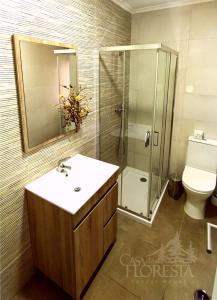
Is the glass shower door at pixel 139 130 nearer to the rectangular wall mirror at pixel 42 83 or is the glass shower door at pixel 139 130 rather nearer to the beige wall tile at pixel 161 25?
the beige wall tile at pixel 161 25

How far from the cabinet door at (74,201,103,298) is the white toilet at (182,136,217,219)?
119 centimetres

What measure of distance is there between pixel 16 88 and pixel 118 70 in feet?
4.75

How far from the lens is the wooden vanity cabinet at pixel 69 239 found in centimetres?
140

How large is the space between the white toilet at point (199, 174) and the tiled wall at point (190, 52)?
0.21 m

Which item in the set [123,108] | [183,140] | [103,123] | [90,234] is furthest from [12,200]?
[183,140]

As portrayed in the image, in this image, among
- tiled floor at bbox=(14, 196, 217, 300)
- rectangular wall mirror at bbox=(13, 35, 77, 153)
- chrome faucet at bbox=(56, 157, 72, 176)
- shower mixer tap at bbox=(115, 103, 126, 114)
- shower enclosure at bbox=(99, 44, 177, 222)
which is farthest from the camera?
shower mixer tap at bbox=(115, 103, 126, 114)

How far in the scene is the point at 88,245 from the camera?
1554mm

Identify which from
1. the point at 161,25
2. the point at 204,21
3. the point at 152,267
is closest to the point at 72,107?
the point at 152,267

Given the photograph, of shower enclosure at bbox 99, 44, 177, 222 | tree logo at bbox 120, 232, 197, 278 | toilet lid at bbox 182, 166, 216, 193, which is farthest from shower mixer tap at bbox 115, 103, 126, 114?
tree logo at bbox 120, 232, 197, 278

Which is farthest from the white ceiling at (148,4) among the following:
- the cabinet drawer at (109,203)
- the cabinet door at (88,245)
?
the cabinet door at (88,245)

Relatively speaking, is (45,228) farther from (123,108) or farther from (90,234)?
(123,108)

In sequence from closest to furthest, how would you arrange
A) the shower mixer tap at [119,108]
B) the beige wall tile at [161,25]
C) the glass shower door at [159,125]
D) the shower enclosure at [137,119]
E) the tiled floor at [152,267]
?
the tiled floor at [152,267] < the glass shower door at [159,125] < the shower enclosure at [137,119] < the beige wall tile at [161,25] < the shower mixer tap at [119,108]

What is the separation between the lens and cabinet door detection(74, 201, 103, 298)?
143 cm

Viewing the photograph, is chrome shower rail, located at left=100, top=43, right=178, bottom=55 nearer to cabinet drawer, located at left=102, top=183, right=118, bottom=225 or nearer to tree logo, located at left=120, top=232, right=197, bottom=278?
cabinet drawer, located at left=102, top=183, right=118, bottom=225
